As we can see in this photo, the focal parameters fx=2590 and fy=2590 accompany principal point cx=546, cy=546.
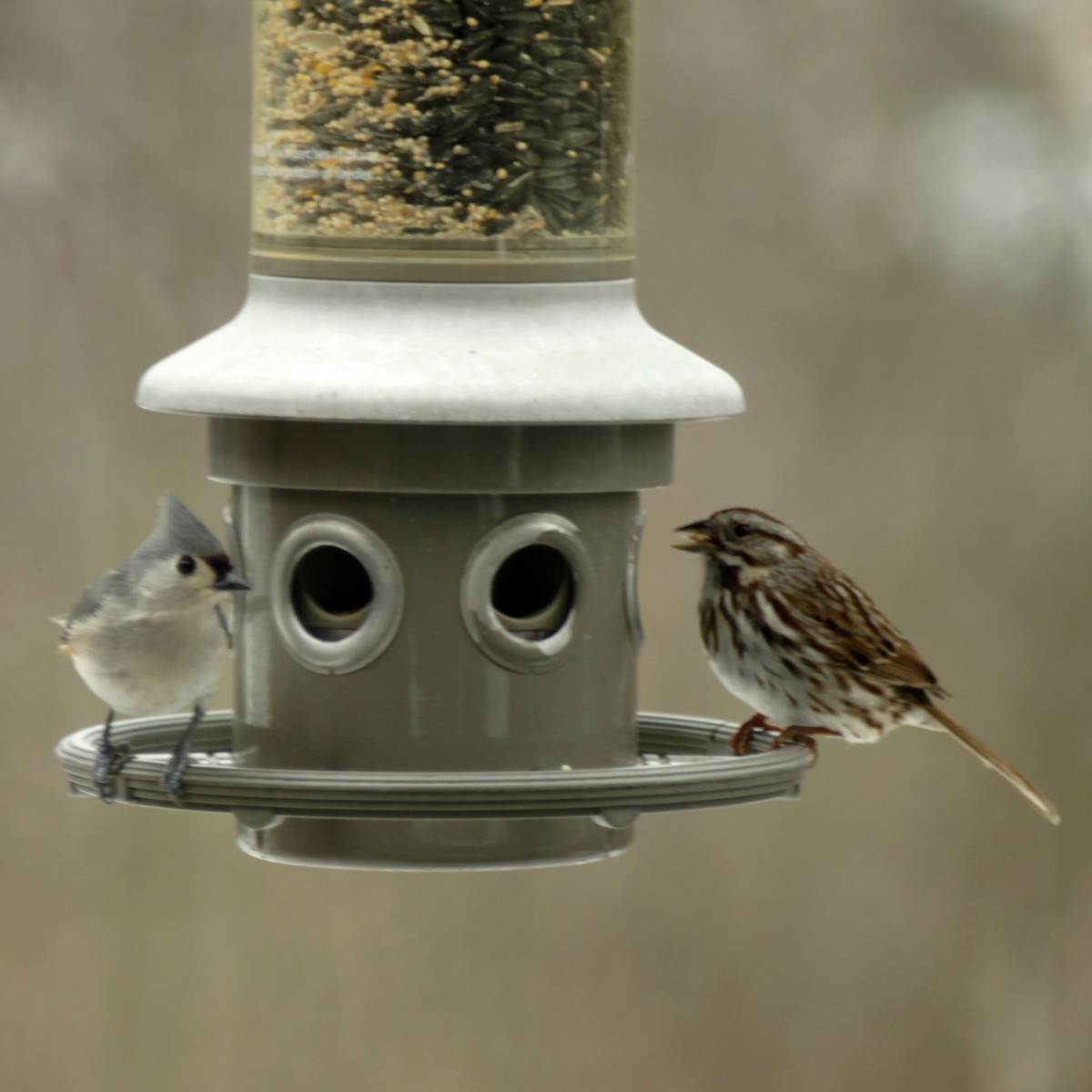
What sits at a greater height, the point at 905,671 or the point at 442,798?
the point at 442,798

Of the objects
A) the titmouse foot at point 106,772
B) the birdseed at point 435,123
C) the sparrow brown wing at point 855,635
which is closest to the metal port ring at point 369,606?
the titmouse foot at point 106,772

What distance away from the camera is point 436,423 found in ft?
16.9

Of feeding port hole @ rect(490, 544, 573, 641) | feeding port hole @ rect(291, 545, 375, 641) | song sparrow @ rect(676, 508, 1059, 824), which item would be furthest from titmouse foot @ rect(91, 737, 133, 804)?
song sparrow @ rect(676, 508, 1059, 824)

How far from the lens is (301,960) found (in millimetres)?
9508

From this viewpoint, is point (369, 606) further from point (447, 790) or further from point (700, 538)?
point (700, 538)

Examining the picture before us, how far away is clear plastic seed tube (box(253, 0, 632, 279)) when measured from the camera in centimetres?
545

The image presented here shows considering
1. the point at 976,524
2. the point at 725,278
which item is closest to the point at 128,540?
the point at 725,278

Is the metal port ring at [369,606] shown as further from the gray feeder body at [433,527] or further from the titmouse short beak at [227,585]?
the titmouse short beak at [227,585]

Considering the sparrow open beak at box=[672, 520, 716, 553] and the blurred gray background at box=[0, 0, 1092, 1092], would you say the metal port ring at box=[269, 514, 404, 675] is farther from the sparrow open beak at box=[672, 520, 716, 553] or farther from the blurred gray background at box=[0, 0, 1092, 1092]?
the blurred gray background at box=[0, 0, 1092, 1092]

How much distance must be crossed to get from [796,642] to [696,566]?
3.08 meters

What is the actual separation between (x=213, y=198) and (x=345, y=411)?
415 centimetres

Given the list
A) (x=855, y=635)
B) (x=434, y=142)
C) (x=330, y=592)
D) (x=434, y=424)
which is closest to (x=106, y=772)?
(x=330, y=592)

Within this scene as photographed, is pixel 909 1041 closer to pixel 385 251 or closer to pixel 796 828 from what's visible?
pixel 796 828

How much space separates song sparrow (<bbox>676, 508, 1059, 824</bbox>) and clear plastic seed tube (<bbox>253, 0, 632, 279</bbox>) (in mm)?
987
